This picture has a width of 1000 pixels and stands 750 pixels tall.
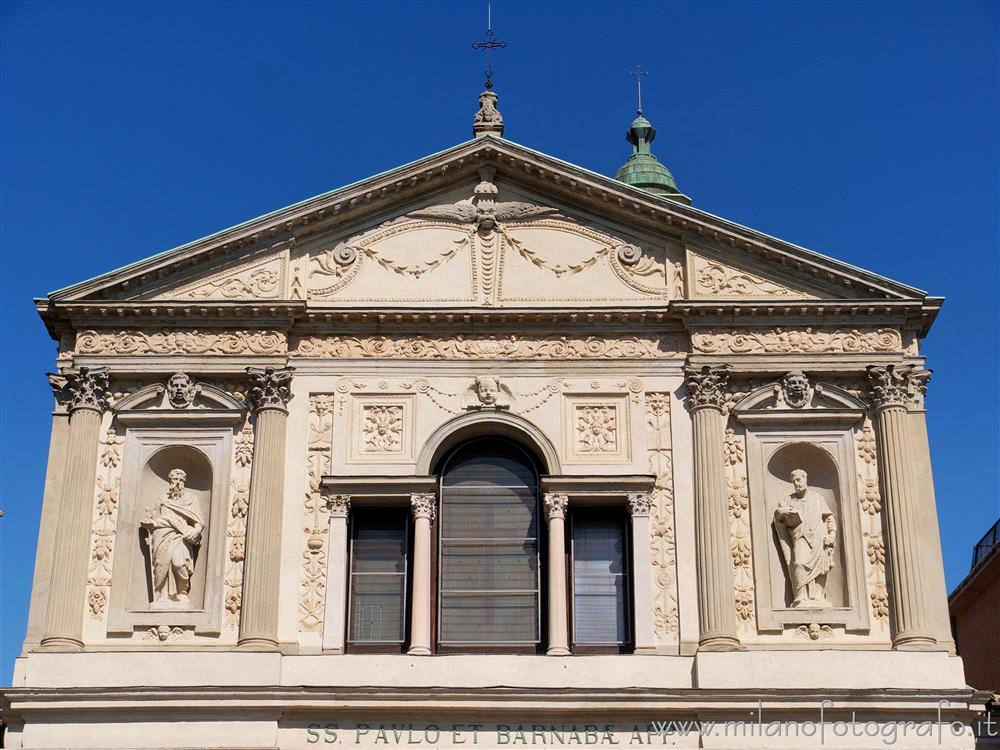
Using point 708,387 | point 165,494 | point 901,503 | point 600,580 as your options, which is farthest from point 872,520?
point 165,494

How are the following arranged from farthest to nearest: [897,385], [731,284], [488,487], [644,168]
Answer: [644,168], [731,284], [488,487], [897,385]

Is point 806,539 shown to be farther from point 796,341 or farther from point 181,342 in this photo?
point 181,342

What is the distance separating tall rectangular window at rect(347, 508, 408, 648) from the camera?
2205 cm

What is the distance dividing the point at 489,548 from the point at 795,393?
4957 mm

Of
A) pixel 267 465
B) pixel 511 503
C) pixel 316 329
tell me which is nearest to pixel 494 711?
pixel 511 503

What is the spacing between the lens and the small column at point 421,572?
70.8 feet

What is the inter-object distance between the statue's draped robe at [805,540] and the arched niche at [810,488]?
8 centimetres

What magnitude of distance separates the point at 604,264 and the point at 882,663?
Result: 23.6 feet

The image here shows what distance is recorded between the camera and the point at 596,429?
22.9m

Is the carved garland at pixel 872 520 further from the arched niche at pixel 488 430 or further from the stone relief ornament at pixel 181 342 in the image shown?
the stone relief ornament at pixel 181 342

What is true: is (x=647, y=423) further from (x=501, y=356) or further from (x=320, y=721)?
(x=320, y=721)

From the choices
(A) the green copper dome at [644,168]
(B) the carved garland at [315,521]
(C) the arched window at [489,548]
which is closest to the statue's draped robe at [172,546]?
(B) the carved garland at [315,521]

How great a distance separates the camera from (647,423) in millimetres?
22938

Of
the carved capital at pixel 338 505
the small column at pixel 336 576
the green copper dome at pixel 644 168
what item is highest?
the green copper dome at pixel 644 168
